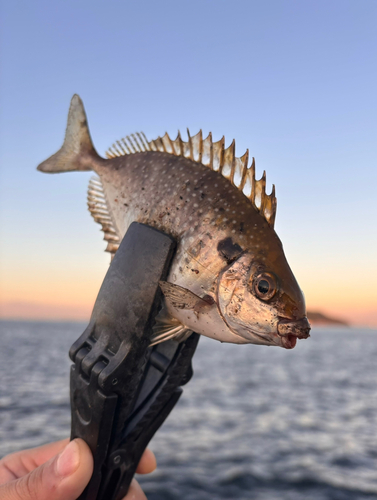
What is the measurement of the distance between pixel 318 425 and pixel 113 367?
19.6 metres

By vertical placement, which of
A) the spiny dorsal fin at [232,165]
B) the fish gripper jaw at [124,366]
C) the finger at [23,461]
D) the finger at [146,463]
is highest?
the spiny dorsal fin at [232,165]

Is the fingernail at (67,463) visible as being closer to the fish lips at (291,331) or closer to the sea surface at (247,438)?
the fish lips at (291,331)

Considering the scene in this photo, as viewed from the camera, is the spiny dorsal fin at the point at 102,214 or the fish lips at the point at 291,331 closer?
Result: the fish lips at the point at 291,331

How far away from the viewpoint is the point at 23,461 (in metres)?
3.33

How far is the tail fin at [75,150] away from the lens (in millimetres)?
3217

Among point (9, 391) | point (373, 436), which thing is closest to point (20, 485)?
point (373, 436)

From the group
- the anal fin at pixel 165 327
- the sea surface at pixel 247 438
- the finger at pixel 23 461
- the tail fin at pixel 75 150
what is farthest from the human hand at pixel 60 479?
the sea surface at pixel 247 438

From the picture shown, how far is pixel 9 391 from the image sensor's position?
2514 centimetres

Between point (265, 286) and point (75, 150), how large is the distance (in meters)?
2.01

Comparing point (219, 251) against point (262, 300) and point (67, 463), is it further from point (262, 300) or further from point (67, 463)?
point (67, 463)

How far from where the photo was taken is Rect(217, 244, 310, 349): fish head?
207 centimetres

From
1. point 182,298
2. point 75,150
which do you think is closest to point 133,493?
point 182,298

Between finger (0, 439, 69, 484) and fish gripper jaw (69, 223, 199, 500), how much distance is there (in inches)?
43.2

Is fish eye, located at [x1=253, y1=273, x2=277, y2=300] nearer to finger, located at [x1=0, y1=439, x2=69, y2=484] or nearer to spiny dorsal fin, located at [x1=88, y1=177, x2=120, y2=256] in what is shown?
spiny dorsal fin, located at [x1=88, y1=177, x2=120, y2=256]
